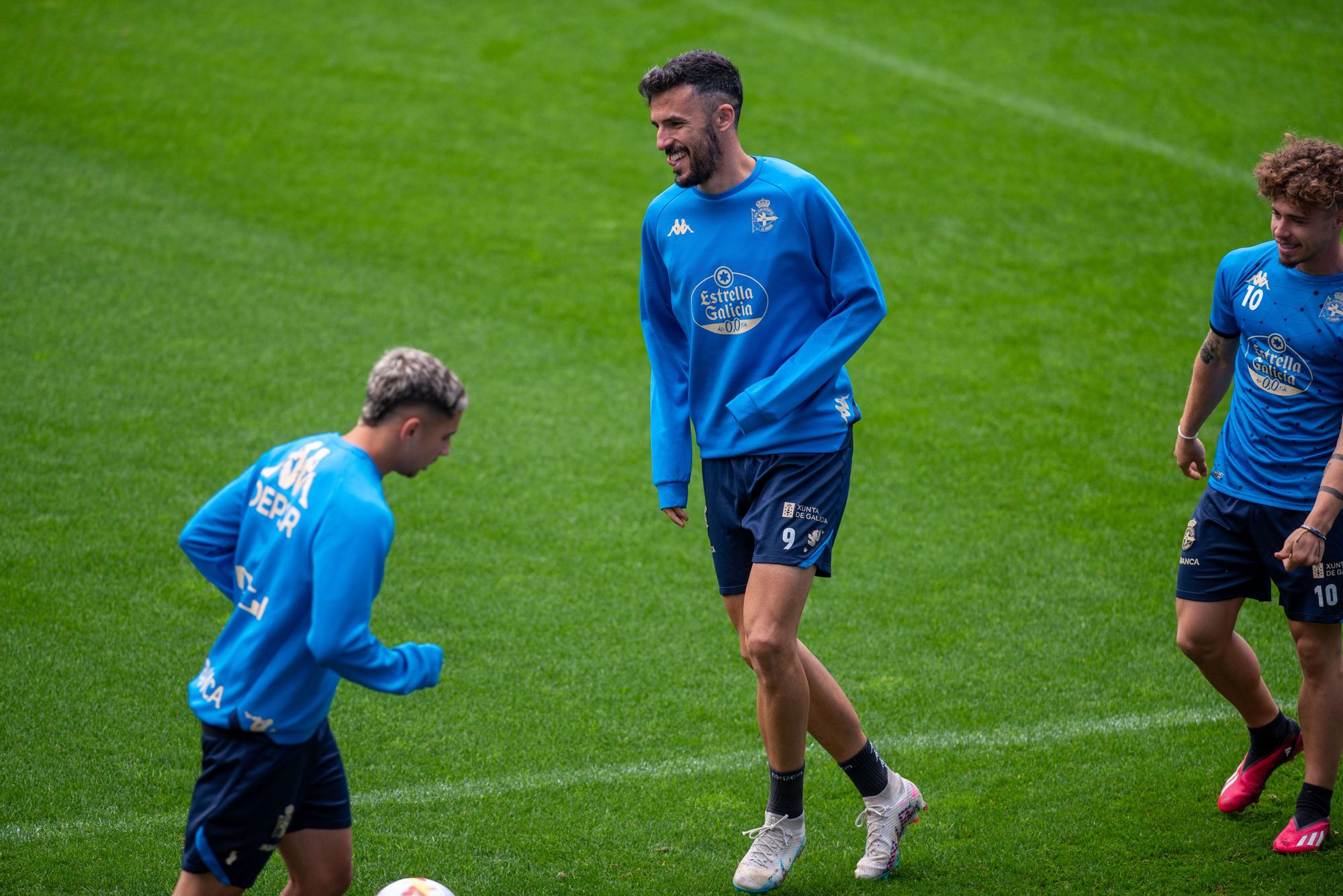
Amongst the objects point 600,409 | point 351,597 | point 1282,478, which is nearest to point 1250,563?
point 1282,478

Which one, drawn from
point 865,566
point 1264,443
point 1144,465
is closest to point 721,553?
point 1264,443

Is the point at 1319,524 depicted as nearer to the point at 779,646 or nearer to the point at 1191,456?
the point at 1191,456

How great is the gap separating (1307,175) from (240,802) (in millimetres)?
3569

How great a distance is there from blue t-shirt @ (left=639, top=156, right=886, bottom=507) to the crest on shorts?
1.43 metres

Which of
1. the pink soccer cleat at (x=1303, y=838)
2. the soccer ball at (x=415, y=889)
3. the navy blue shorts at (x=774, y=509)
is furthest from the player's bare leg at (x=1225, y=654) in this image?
the soccer ball at (x=415, y=889)

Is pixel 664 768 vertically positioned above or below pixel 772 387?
below

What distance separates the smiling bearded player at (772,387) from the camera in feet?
12.6

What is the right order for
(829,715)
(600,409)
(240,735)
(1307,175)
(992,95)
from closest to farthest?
(240,735) → (1307,175) → (829,715) → (600,409) → (992,95)

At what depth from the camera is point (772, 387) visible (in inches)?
151

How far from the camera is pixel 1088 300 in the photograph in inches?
396

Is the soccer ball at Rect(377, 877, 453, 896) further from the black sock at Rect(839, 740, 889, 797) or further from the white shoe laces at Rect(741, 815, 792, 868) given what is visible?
the black sock at Rect(839, 740, 889, 797)

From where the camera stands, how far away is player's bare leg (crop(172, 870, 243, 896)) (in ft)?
10.1

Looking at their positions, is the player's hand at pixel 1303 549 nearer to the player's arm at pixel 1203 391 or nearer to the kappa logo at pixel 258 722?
the player's arm at pixel 1203 391

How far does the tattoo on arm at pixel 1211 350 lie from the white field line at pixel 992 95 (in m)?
8.88
